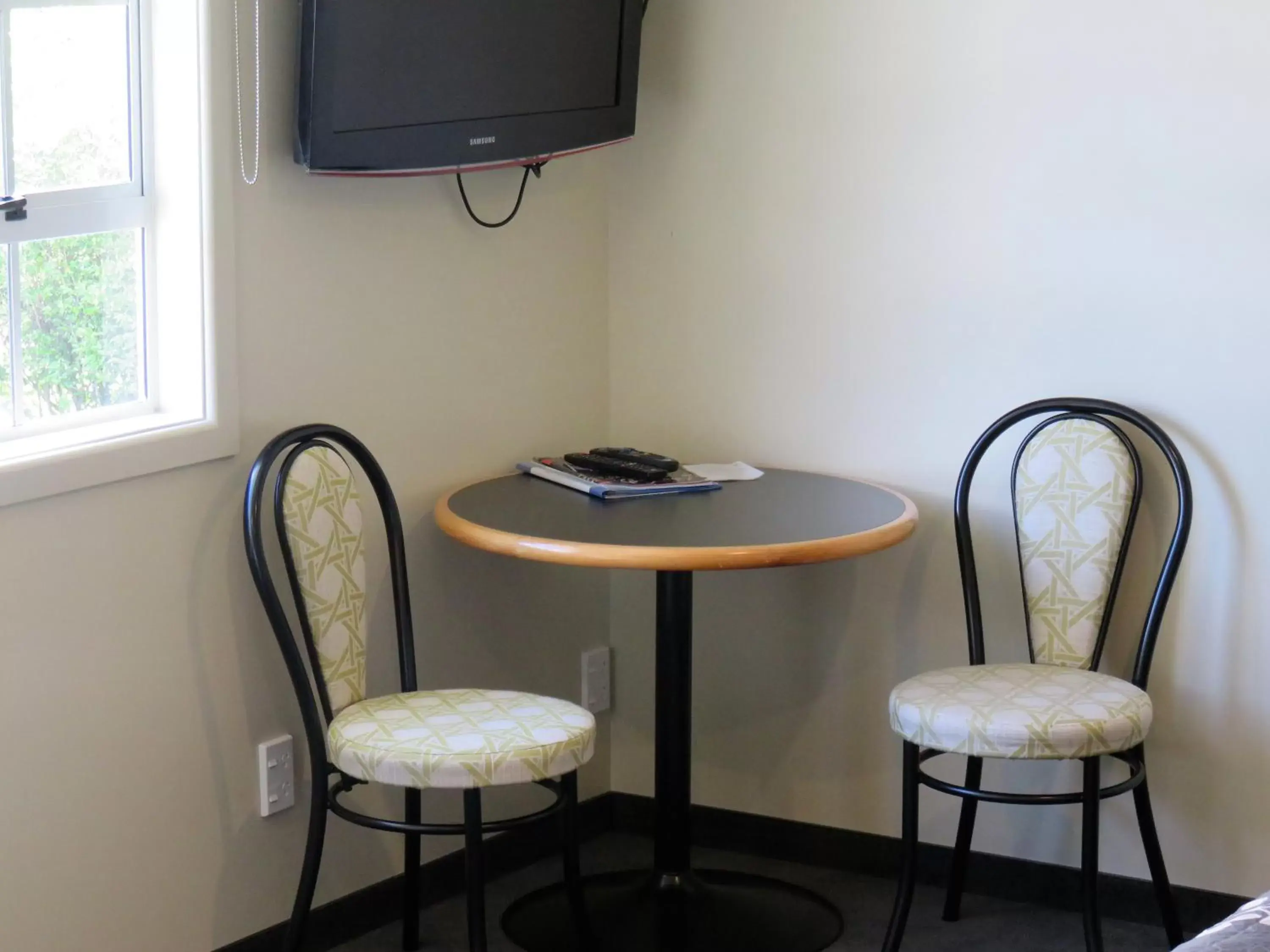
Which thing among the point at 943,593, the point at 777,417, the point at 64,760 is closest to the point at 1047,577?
the point at 943,593

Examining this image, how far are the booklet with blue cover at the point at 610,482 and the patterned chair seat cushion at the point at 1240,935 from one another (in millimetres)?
1376

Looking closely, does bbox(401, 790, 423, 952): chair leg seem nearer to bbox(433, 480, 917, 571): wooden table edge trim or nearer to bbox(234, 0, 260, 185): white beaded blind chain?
bbox(433, 480, 917, 571): wooden table edge trim

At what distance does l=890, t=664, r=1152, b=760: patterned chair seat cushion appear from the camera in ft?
7.83

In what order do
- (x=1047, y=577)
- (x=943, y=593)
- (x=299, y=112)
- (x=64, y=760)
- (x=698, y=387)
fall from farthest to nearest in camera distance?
(x=698, y=387)
(x=943, y=593)
(x=1047, y=577)
(x=299, y=112)
(x=64, y=760)

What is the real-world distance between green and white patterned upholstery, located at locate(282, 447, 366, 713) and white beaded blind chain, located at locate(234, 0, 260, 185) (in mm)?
432

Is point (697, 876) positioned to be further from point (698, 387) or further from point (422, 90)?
point (422, 90)

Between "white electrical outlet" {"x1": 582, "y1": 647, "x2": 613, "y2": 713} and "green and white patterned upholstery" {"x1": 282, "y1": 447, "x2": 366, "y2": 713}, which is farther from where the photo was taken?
"white electrical outlet" {"x1": 582, "y1": 647, "x2": 613, "y2": 713}

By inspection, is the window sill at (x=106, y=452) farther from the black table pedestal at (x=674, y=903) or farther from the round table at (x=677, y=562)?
the black table pedestal at (x=674, y=903)

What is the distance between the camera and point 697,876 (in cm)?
294

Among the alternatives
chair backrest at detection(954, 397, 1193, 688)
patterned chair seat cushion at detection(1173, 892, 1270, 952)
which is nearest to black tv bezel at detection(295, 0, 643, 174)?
chair backrest at detection(954, 397, 1193, 688)

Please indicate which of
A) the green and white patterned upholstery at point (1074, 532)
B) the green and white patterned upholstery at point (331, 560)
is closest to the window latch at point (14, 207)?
the green and white patterned upholstery at point (331, 560)

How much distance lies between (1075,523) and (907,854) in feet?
2.07

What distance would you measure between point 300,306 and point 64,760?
2.55ft

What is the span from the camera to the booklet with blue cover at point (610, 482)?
2701 millimetres
